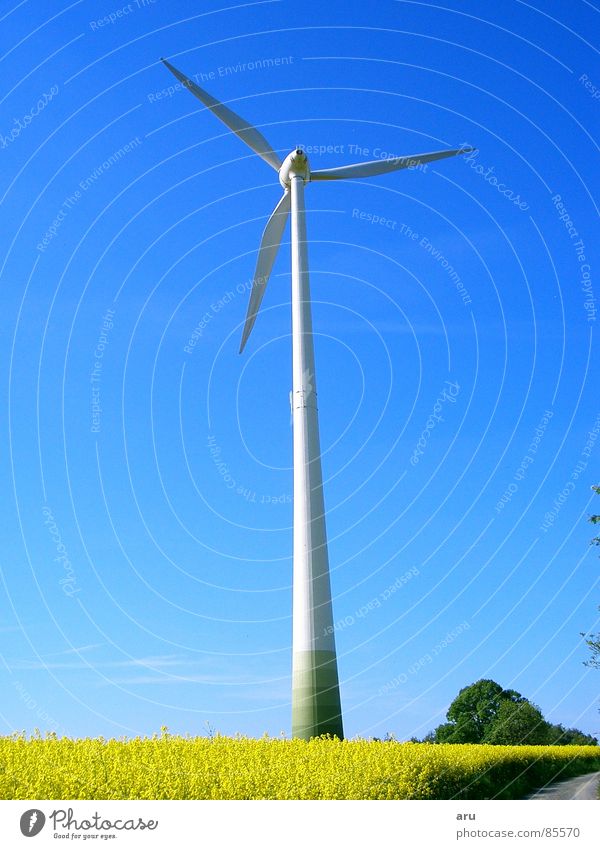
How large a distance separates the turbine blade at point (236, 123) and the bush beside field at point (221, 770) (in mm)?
23062

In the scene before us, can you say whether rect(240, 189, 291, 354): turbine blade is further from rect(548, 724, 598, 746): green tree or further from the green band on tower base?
rect(548, 724, 598, 746): green tree

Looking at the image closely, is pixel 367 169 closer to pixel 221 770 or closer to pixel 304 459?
pixel 304 459

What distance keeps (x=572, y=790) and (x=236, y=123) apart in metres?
27.7

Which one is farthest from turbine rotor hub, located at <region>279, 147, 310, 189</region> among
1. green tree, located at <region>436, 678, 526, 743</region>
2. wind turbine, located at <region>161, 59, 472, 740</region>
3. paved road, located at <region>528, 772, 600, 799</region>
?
green tree, located at <region>436, 678, 526, 743</region>

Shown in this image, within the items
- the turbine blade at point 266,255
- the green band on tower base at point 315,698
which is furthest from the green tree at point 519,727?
the turbine blade at point 266,255

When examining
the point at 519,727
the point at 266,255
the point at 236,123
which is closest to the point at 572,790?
the point at 519,727

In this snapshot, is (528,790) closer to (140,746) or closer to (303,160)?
(140,746)

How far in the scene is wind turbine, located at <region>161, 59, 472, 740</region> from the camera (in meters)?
23.5
